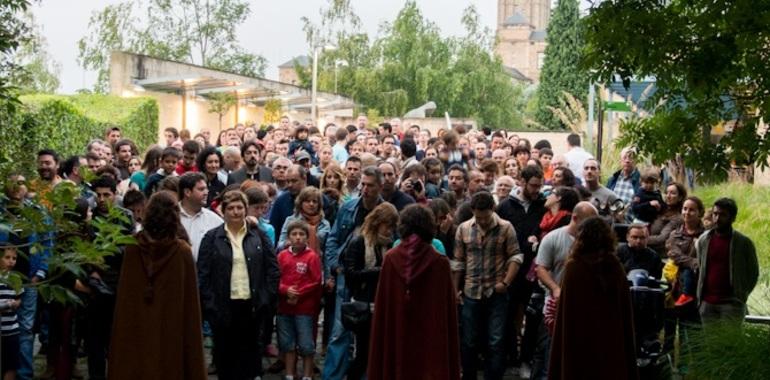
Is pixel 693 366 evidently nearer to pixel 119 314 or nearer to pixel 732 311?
pixel 732 311

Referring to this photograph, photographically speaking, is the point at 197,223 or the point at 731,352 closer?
the point at 731,352

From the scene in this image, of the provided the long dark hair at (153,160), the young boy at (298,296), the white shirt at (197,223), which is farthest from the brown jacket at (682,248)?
the long dark hair at (153,160)

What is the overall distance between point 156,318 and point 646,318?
4.20m

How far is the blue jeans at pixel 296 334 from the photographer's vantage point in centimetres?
1442

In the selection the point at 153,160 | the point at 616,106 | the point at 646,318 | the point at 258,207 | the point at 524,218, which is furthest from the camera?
the point at 616,106

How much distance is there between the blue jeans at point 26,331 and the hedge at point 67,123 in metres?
1.31

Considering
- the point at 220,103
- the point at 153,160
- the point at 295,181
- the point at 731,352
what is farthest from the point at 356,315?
the point at 220,103

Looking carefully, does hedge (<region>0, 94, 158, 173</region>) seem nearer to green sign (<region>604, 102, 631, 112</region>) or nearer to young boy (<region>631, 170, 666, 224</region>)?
young boy (<region>631, 170, 666, 224</region>)

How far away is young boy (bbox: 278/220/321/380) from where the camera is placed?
14.3 metres

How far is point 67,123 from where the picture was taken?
27094 mm

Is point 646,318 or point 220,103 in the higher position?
point 220,103

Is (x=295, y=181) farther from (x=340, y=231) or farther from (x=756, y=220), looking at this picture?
(x=756, y=220)

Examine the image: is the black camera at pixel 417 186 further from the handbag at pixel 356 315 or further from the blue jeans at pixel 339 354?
the handbag at pixel 356 315

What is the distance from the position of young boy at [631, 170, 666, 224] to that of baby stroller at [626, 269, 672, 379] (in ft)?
12.6
